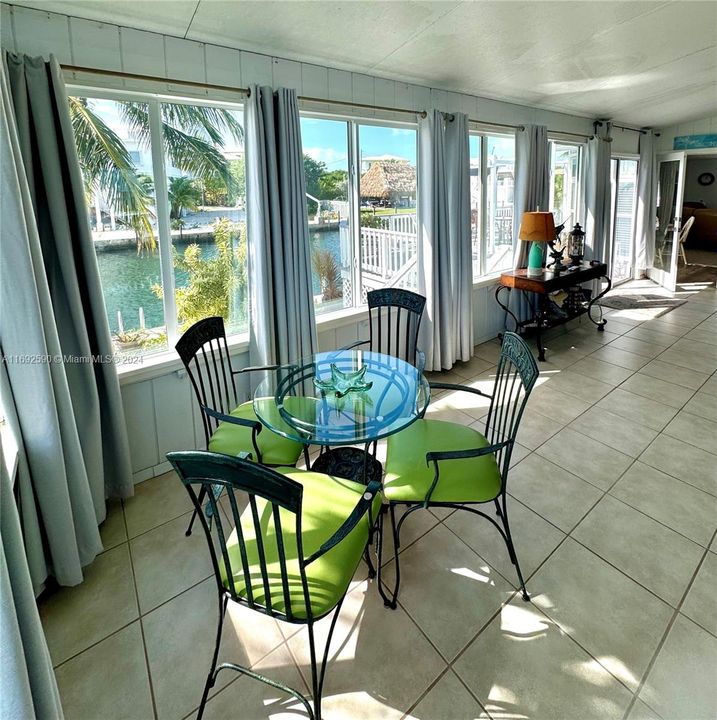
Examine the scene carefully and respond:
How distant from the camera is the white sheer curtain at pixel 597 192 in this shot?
223 inches

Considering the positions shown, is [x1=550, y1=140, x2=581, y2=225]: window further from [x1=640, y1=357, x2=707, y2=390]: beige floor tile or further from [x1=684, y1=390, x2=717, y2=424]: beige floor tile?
[x1=684, y1=390, x2=717, y2=424]: beige floor tile

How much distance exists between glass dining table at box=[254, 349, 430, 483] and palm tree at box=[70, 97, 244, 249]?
119 cm

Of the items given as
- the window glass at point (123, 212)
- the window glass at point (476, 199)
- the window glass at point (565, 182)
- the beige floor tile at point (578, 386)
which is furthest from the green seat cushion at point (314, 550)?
the window glass at point (565, 182)

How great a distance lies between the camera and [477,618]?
1.76 meters

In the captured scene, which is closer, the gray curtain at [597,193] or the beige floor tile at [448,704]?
the beige floor tile at [448,704]

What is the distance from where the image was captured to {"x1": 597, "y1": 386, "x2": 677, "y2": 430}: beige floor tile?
322 centimetres

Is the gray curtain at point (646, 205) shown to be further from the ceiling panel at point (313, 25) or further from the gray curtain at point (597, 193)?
the ceiling panel at point (313, 25)

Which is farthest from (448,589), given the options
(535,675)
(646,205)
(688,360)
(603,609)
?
(646,205)

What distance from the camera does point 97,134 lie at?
7.54 feet

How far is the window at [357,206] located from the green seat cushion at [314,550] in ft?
6.53

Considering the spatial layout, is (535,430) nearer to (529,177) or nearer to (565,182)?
(529,177)

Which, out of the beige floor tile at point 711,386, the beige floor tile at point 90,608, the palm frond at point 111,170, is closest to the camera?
the beige floor tile at point 90,608

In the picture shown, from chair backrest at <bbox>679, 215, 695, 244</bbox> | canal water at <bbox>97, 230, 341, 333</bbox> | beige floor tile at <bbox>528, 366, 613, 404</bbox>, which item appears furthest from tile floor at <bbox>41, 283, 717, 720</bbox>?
chair backrest at <bbox>679, 215, 695, 244</bbox>

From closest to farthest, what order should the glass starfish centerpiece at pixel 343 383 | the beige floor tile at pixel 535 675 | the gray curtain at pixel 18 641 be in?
the gray curtain at pixel 18 641, the beige floor tile at pixel 535 675, the glass starfish centerpiece at pixel 343 383
